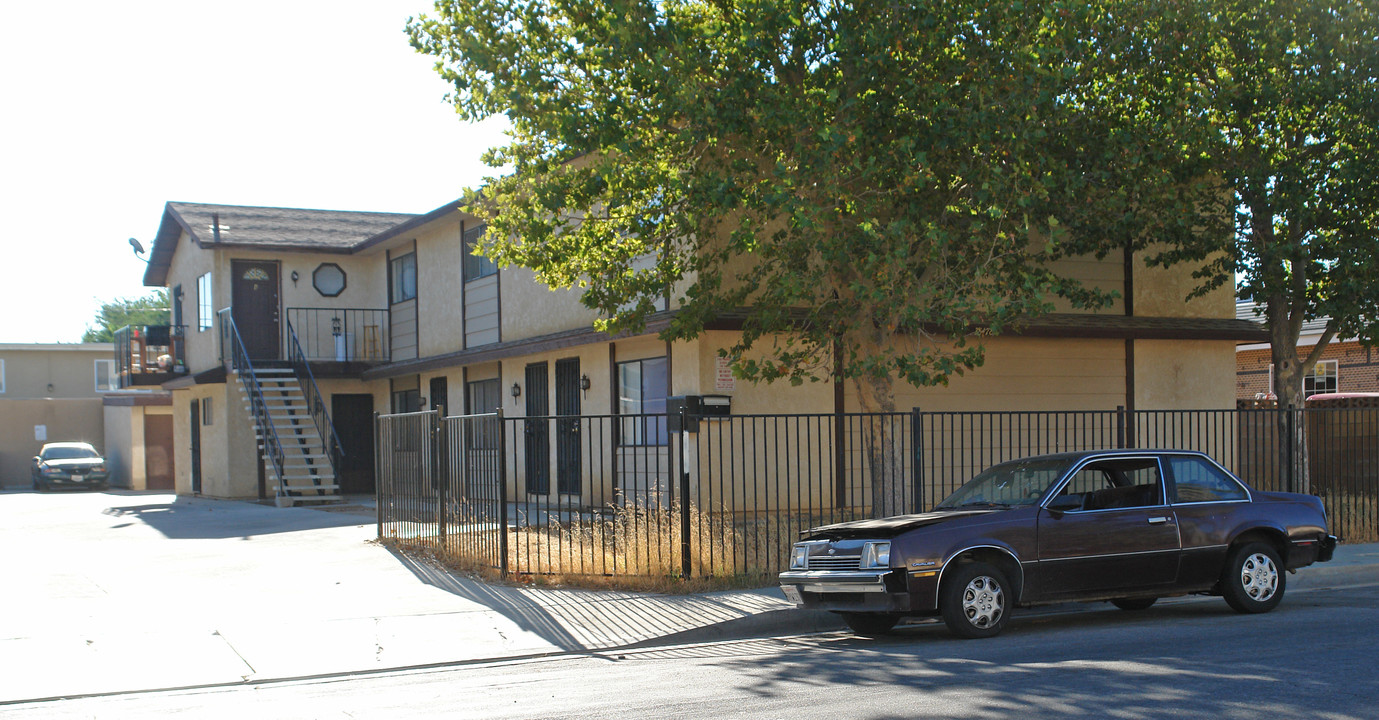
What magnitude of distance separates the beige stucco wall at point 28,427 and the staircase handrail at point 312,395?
2061 centimetres

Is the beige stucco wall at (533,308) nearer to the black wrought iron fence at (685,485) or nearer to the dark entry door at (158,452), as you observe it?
the black wrought iron fence at (685,485)

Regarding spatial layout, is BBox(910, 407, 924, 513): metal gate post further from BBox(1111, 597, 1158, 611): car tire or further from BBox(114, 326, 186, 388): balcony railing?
BBox(114, 326, 186, 388): balcony railing

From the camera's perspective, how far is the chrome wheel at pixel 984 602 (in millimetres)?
8930

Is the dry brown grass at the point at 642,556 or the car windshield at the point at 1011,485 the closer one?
the car windshield at the point at 1011,485

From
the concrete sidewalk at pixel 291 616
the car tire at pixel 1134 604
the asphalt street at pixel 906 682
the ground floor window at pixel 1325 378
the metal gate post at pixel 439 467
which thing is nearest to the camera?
the asphalt street at pixel 906 682

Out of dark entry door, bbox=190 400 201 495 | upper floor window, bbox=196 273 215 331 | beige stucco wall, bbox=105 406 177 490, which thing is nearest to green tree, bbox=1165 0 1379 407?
upper floor window, bbox=196 273 215 331

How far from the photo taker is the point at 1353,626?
A: 8953mm

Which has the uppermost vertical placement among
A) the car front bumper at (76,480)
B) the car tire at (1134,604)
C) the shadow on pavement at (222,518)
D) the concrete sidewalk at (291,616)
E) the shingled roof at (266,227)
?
the shingled roof at (266,227)

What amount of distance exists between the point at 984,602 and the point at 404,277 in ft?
66.6

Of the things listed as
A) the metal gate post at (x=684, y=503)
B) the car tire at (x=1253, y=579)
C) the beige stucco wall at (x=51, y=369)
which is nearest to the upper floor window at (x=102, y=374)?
the beige stucco wall at (x=51, y=369)

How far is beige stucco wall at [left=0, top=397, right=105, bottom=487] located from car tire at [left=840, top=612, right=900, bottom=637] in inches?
1592

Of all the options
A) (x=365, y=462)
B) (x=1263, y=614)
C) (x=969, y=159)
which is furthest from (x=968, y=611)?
(x=365, y=462)

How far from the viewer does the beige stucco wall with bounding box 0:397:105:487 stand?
4162cm

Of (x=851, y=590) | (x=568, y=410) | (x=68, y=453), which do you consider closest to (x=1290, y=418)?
(x=851, y=590)
